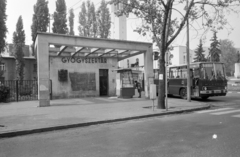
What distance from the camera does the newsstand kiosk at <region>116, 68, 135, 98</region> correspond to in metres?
17.4

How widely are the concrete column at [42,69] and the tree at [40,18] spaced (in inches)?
834

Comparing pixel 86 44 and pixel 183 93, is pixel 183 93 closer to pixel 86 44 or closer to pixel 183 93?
pixel 183 93

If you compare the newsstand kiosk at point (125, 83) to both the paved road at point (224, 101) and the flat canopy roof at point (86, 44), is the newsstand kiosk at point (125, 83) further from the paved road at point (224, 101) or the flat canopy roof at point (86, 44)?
the paved road at point (224, 101)

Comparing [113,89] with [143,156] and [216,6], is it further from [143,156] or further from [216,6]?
[143,156]

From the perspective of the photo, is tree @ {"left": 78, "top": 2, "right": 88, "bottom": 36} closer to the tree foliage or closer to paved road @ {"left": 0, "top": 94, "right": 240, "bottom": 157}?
the tree foliage

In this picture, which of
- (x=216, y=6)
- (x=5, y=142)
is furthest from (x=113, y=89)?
(x=5, y=142)

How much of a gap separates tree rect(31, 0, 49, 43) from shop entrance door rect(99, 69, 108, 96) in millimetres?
17314

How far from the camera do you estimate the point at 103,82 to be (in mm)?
20344

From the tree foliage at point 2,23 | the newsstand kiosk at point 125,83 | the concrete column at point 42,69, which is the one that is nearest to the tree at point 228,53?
the newsstand kiosk at point 125,83

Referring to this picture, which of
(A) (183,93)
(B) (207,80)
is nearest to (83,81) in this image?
(A) (183,93)

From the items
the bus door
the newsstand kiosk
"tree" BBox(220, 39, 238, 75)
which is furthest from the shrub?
"tree" BBox(220, 39, 238, 75)

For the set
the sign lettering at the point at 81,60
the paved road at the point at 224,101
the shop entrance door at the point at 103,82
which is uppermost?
the sign lettering at the point at 81,60

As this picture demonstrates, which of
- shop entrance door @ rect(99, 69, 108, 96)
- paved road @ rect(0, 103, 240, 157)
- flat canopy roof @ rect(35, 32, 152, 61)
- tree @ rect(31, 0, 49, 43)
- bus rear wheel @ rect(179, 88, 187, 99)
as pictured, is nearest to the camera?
paved road @ rect(0, 103, 240, 157)

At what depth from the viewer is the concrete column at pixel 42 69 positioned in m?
13.0
